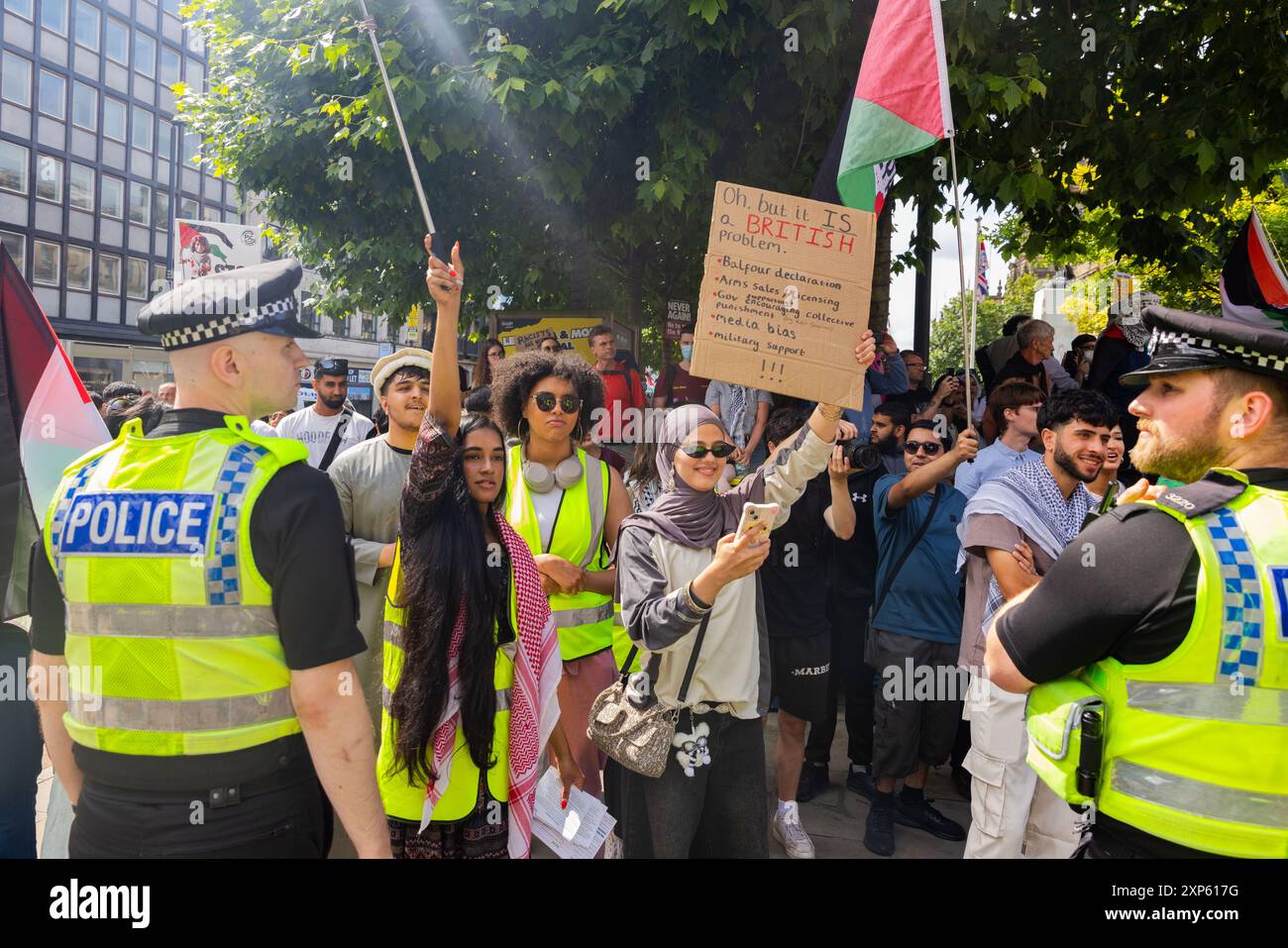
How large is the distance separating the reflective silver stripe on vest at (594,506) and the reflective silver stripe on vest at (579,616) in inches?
0.7

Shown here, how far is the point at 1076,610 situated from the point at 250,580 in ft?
5.72

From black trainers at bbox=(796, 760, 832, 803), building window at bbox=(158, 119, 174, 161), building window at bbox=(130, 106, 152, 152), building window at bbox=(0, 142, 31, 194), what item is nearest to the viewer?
black trainers at bbox=(796, 760, 832, 803)

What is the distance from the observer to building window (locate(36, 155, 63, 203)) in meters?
29.6

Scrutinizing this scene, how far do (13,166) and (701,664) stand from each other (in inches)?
1355

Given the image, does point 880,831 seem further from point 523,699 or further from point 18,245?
point 18,245

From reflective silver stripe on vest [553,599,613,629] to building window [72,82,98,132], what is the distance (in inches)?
1417

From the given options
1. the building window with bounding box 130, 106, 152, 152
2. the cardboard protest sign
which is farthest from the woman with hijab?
the building window with bounding box 130, 106, 152, 152

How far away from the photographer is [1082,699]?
1856mm

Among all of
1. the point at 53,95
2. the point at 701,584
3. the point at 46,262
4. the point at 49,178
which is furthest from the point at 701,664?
the point at 53,95

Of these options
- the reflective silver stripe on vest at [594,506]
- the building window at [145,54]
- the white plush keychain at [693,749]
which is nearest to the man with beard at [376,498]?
the reflective silver stripe on vest at [594,506]

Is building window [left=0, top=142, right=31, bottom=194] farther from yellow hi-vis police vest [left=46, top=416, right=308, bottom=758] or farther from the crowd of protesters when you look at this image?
yellow hi-vis police vest [left=46, top=416, right=308, bottom=758]

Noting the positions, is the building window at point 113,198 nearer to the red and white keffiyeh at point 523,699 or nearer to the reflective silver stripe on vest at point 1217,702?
the red and white keffiyeh at point 523,699

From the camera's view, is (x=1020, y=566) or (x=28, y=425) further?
(x=1020, y=566)

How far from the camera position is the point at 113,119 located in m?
33.0
